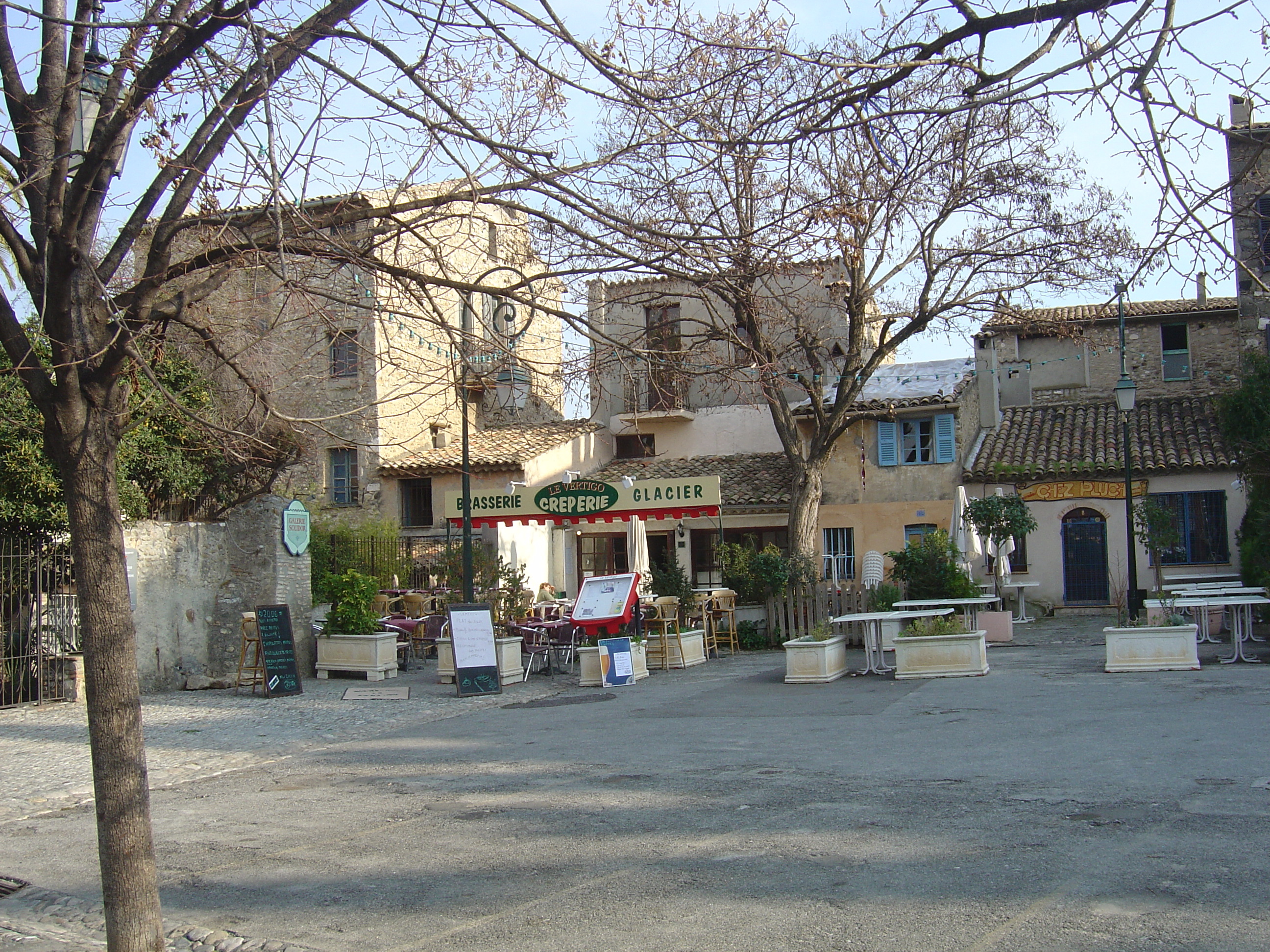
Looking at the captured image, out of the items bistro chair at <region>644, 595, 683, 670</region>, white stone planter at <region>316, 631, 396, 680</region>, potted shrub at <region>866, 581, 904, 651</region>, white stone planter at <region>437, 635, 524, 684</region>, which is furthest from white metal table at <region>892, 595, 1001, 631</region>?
white stone planter at <region>316, 631, 396, 680</region>

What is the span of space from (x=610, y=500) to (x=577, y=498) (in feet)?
1.94

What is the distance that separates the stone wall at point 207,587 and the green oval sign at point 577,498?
4.04 meters

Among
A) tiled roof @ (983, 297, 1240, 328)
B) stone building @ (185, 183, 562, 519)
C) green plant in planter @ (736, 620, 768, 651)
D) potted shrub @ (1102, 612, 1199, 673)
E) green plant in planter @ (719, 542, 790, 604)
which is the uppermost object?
tiled roof @ (983, 297, 1240, 328)

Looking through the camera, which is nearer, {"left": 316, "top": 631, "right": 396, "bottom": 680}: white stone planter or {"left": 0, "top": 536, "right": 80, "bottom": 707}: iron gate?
{"left": 0, "top": 536, "right": 80, "bottom": 707}: iron gate

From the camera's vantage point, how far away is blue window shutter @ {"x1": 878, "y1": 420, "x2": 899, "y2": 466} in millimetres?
25875

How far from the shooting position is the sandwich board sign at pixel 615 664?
14891mm

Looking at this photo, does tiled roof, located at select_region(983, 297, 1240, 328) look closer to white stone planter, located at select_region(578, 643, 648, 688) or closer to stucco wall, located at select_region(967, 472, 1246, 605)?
stucco wall, located at select_region(967, 472, 1246, 605)

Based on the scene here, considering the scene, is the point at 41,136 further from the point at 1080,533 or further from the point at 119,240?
the point at 1080,533

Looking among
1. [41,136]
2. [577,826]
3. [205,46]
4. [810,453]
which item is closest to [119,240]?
[41,136]

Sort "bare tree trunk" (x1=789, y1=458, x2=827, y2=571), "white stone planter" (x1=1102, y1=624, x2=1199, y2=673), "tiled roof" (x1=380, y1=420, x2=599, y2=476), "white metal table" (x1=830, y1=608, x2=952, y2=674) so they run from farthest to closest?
1. "tiled roof" (x1=380, y1=420, x2=599, y2=476)
2. "bare tree trunk" (x1=789, y1=458, x2=827, y2=571)
3. "white metal table" (x1=830, y1=608, x2=952, y2=674)
4. "white stone planter" (x1=1102, y1=624, x2=1199, y2=673)

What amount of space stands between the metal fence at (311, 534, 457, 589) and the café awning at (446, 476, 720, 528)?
496 centimetres

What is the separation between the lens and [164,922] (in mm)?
5066

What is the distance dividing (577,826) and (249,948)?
7.65ft

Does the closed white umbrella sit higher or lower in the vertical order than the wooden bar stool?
higher
